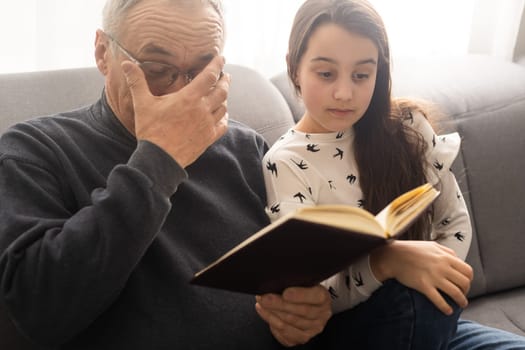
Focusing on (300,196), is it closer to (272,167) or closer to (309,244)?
(272,167)

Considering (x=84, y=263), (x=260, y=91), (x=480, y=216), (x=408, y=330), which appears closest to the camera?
(x=84, y=263)

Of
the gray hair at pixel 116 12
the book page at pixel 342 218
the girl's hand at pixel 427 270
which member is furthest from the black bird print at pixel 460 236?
the gray hair at pixel 116 12

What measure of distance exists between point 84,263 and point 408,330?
546 mm

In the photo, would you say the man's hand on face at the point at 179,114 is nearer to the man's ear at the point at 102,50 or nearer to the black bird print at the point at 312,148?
the man's ear at the point at 102,50

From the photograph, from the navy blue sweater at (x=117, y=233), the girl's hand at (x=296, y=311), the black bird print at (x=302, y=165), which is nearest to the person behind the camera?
the navy blue sweater at (x=117, y=233)

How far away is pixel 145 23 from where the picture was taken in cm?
108

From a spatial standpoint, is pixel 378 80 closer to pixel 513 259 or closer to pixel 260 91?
pixel 260 91

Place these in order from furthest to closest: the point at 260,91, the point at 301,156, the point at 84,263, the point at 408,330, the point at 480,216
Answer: the point at 480,216, the point at 260,91, the point at 301,156, the point at 408,330, the point at 84,263

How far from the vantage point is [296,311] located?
3.39ft

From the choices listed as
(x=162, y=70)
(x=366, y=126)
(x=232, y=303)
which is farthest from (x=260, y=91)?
(x=232, y=303)

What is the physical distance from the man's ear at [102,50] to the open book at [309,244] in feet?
1.59

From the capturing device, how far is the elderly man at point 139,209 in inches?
35.7

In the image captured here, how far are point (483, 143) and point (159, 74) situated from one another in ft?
3.30

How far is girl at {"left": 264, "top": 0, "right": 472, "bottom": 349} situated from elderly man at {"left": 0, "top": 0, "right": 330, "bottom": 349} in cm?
11
